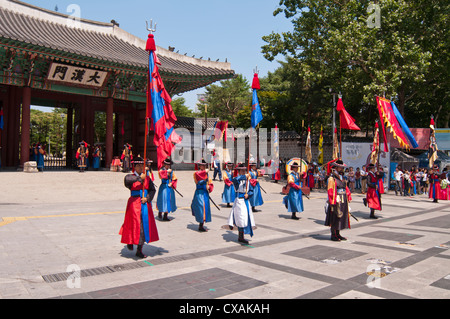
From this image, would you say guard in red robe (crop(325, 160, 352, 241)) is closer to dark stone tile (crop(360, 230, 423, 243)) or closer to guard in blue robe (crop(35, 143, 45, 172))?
dark stone tile (crop(360, 230, 423, 243))

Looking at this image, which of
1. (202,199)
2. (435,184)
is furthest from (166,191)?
(435,184)

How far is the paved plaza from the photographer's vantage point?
4602 mm

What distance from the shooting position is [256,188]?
11766mm

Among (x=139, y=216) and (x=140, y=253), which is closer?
(x=139, y=216)

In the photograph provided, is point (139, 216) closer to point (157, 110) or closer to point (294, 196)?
point (157, 110)

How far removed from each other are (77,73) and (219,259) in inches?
638

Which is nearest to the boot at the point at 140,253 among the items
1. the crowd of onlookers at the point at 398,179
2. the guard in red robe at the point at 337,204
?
the guard in red robe at the point at 337,204

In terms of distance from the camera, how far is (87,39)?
70.3 ft

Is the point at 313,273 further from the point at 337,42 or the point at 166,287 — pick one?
the point at 337,42

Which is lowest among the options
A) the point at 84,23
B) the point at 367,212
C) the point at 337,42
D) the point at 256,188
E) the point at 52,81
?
the point at 367,212

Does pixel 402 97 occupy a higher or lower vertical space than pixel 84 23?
lower

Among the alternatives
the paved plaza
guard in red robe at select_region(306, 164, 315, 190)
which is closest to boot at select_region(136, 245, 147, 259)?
the paved plaza
